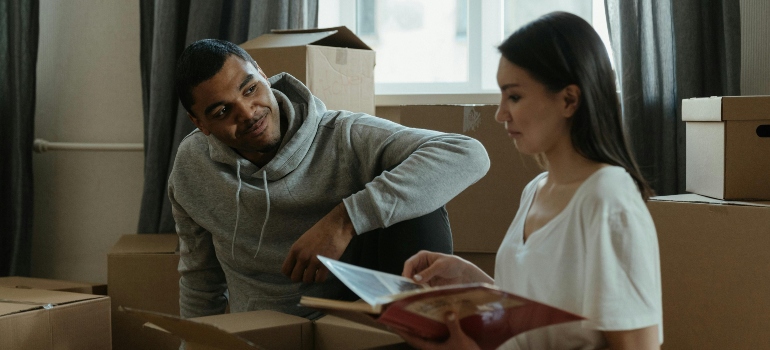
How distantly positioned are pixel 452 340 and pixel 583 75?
1.10ft

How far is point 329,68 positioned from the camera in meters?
1.90

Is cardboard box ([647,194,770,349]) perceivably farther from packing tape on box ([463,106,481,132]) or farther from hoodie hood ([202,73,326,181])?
hoodie hood ([202,73,326,181])

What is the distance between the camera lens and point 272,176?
5.04 feet

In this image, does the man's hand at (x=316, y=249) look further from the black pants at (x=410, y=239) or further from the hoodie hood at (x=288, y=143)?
the hoodie hood at (x=288, y=143)

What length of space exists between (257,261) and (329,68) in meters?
0.58

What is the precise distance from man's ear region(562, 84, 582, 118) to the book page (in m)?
0.28

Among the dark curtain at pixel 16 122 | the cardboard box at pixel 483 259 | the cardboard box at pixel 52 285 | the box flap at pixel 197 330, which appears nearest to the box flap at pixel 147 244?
the cardboard box at pixel 52 285

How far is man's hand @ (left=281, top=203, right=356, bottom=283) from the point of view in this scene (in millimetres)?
1210

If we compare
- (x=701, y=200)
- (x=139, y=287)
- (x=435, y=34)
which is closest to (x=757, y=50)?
(x=701, y=200)

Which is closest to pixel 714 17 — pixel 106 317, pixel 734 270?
pixel 734 270

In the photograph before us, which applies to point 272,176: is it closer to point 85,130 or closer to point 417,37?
point 417,37

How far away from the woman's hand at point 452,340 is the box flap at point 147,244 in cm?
144

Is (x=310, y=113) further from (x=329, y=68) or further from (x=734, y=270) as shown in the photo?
(x=734, y=270)

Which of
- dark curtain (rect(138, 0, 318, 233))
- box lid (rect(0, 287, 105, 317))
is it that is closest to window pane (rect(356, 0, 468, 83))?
dark curtain (rect(138, 0, 318, 233))
